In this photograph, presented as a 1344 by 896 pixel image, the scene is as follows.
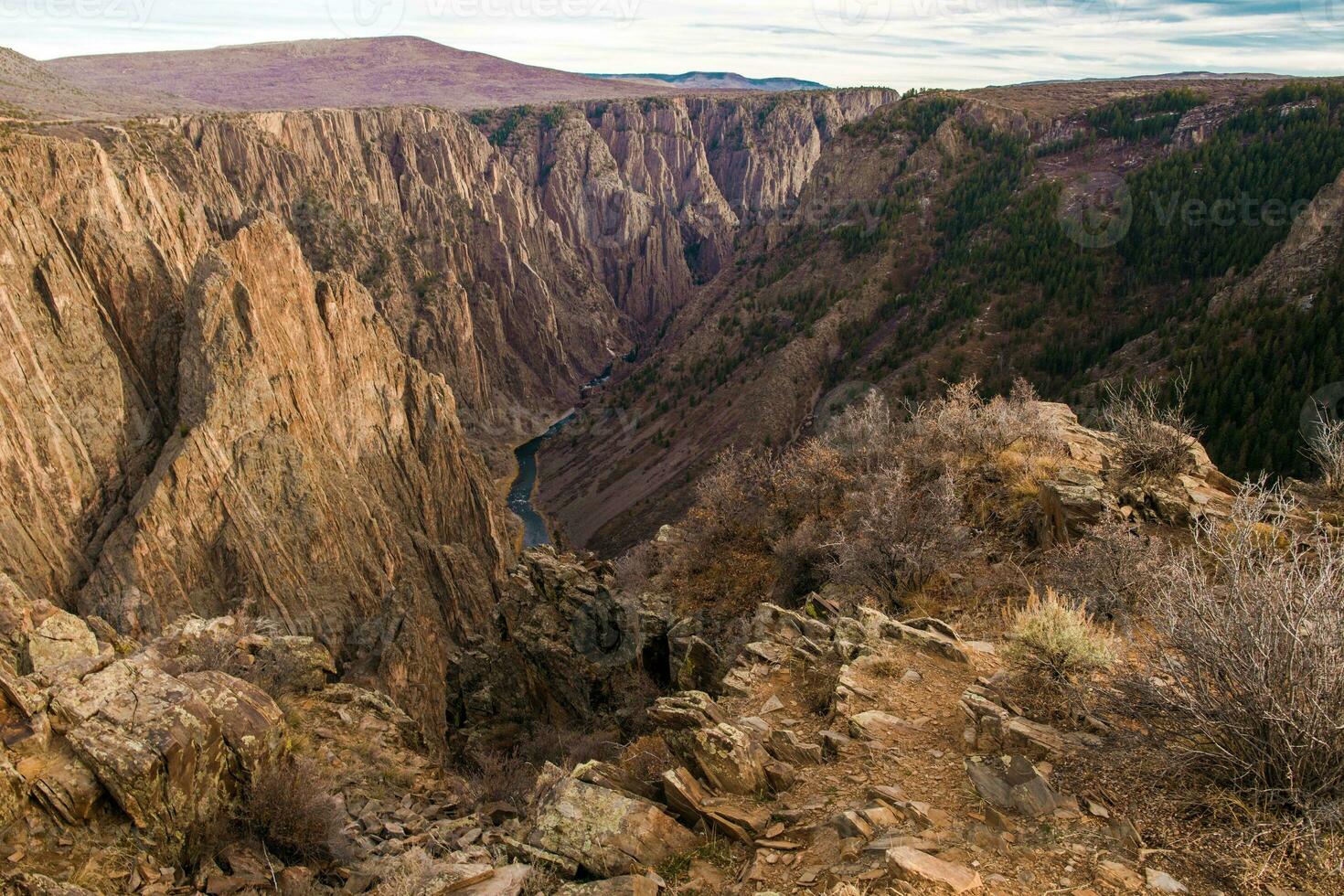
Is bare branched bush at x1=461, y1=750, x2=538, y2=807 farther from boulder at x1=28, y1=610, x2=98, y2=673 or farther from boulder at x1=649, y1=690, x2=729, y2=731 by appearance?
boulder at x1=28, y1=610, x2=98, y2=673

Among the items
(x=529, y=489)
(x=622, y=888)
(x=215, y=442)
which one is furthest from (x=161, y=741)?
(x=529, y=489)

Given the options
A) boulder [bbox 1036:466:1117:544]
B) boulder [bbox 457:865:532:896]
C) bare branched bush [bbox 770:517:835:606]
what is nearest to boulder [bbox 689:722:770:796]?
boulder [bbox 457:865:532:896]

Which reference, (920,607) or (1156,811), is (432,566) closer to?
(920,607)

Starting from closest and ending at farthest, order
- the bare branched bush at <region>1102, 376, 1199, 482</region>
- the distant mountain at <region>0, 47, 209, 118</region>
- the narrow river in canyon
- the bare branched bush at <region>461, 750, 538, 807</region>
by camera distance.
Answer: the bare branched bush at <region>461, 750, 538, 807</region>, the bare branched bush at <region>1102, 376, 1199, 482</region>, the narrow river in canyon, the distant mountain at <region>0, 47, 209, 118</region>

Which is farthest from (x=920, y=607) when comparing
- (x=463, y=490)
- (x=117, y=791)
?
(x=463, y=490)

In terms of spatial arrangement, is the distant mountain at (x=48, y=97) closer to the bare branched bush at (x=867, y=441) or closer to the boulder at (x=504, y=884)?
the bare branched bush at (x=867, y=441)

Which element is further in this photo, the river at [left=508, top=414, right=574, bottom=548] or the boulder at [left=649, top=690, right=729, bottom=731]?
the river at [left=508, top=414, right=574, bottom=548]
